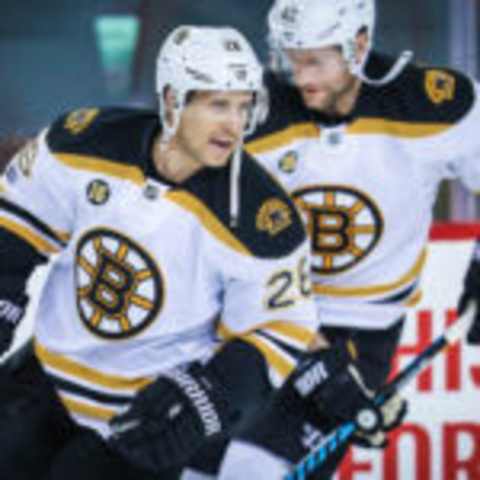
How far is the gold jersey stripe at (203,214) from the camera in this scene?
9.61ft

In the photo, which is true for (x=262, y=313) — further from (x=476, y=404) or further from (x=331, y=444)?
(x=476, y=404)

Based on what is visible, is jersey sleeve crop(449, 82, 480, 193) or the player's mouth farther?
jersey sleeve crop(449, 82, 480, 193)

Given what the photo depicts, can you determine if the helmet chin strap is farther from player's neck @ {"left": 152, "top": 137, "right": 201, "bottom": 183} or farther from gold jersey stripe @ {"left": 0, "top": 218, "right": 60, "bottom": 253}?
gold jersey stripe @ {"left": 0, "top": 218, "right": 60, "bottom": 253}

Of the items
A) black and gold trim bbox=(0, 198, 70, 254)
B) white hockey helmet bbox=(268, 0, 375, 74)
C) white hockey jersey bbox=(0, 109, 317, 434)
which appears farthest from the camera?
white hockey helmet bbox=(268, 0, 375, 74)

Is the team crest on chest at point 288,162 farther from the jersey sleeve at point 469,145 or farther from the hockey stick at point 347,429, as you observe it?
the hockey stick at point 347,429

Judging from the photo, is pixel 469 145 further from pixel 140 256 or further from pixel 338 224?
pixel 140 256

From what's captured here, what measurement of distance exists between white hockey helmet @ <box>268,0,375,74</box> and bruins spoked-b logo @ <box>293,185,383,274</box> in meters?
0.26

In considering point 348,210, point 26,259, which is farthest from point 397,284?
point 26,259

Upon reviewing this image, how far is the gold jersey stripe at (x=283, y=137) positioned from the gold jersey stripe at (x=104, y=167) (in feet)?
1.46

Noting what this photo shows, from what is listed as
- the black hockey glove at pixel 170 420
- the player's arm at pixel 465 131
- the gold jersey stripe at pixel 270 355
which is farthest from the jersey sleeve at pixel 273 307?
the player's arm at pixel 465 131

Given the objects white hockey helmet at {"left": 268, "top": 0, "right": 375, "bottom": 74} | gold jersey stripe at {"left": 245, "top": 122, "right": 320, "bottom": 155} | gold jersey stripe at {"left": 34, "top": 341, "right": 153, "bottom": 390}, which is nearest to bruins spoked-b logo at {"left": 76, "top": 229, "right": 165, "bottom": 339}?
gold jersey stripe at {"left": 34, "top": 341, "right": 153, "bottom": 390}

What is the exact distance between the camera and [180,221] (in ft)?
9.63

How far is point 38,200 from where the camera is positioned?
303cm

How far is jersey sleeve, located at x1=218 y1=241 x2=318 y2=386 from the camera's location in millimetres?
2959
